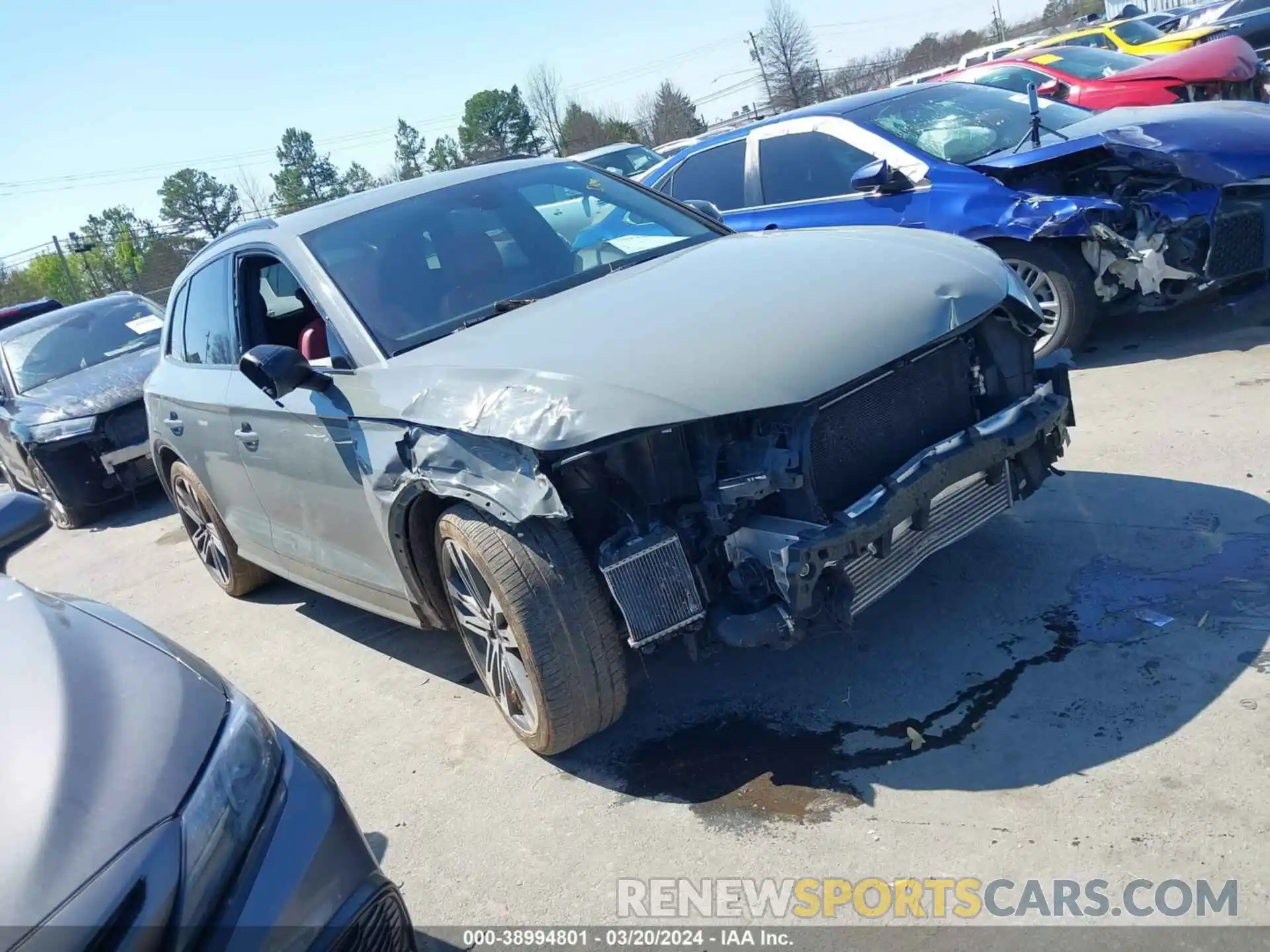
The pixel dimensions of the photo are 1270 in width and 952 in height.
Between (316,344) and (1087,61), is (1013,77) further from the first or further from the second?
(316,344)

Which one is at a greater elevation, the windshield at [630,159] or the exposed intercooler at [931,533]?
the windshield at [630,159]

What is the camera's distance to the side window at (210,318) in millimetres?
4645

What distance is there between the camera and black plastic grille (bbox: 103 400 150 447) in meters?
8.48

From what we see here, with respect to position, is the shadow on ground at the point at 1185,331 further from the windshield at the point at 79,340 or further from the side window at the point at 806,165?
the windshield at the point at 79,340

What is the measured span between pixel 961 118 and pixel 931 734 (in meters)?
4.93

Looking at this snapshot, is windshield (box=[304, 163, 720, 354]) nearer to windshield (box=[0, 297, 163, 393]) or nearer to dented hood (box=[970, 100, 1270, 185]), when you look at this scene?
dented hood (box=[970, 100, 1270, 185])

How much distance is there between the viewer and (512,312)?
362 cm

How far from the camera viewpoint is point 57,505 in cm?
895

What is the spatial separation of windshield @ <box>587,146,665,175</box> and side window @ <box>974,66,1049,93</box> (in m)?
8.02

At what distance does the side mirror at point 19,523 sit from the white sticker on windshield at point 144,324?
7.47 metres

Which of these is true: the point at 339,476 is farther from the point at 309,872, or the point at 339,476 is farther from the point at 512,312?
the point at 309,872

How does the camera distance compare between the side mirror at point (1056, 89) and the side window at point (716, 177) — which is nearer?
the side window at point (716, 177)

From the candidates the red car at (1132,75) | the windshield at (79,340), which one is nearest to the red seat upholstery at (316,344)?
the red car at (1132,75)

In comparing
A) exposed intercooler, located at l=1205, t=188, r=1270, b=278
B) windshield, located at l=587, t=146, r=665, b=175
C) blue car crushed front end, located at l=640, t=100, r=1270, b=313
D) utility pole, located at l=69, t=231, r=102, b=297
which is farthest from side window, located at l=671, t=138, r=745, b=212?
utility pole, located at l=69, t=231, r=102, b=297
